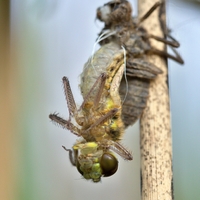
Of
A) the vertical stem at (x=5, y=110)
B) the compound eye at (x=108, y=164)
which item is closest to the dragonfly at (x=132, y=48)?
the compound eye at (x=108, y=164)

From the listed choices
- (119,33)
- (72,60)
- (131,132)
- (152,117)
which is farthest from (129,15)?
(131,132)

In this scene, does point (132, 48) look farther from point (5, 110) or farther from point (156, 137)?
point (5, 110)

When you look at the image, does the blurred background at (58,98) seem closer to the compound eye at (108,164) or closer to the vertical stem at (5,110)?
the vertical stem at (5,110)

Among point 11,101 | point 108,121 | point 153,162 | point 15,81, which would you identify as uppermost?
point 15,81

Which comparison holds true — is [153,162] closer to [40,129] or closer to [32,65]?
[40,129]

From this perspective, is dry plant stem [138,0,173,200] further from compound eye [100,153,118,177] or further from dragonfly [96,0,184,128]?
compound eye [100,153,118,177]

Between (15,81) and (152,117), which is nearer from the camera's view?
(152,117)

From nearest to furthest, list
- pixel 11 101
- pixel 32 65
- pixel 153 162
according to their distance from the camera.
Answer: pixel 153 162, pixel 11 101, pixel 32 65
